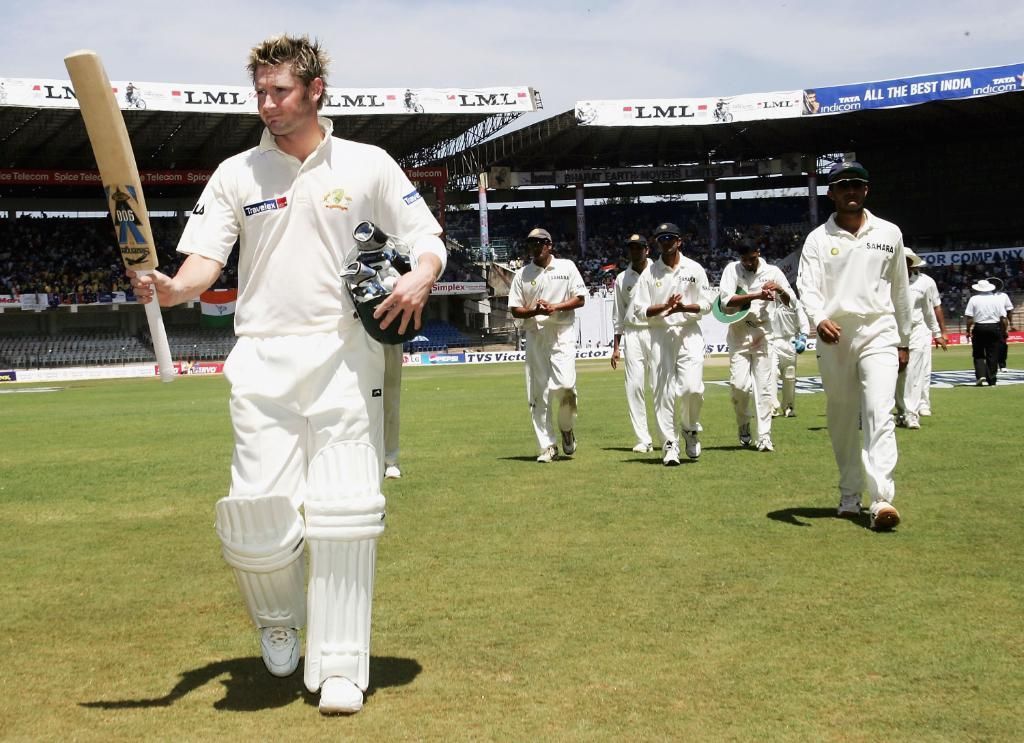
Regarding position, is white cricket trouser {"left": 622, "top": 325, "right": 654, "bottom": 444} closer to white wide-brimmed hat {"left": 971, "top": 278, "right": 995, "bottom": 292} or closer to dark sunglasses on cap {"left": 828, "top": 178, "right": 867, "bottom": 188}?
dark sunglasses on cap {"left": 828, "top": 178, "right": 867, "bottom": 188}

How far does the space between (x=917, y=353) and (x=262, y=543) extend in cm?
1303

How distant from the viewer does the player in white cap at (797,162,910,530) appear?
320 inches

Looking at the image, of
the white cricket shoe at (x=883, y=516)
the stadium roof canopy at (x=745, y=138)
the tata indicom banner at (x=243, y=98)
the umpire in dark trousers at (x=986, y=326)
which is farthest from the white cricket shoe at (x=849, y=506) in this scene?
the stadium roof canopy at (x=745, y=138)

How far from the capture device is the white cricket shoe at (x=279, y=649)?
4.82 meters

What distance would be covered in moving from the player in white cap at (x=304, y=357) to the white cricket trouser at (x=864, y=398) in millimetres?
4273

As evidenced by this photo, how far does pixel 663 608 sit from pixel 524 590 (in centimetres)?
83

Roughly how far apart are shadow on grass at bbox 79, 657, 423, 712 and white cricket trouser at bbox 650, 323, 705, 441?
741cm

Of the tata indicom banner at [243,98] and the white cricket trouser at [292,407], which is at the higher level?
the tata indicom banner at [243,98]

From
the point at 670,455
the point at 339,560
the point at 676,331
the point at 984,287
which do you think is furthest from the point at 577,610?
the point at 984,287

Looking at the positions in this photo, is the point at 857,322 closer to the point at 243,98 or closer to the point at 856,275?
the point at 856,275

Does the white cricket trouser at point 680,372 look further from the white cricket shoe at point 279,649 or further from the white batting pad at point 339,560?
the white batting pad at point 339,560

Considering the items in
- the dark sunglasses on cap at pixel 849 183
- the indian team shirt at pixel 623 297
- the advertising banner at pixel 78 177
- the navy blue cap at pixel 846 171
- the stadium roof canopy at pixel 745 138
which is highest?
the stadium roof canopy at pixel 745 138

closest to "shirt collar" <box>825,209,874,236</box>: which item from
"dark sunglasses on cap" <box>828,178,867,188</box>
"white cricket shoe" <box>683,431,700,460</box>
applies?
"dark sunglasses on cap" <box>828,178,867,188</box>

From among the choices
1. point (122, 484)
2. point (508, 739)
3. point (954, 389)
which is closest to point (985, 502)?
point (508, 739)
